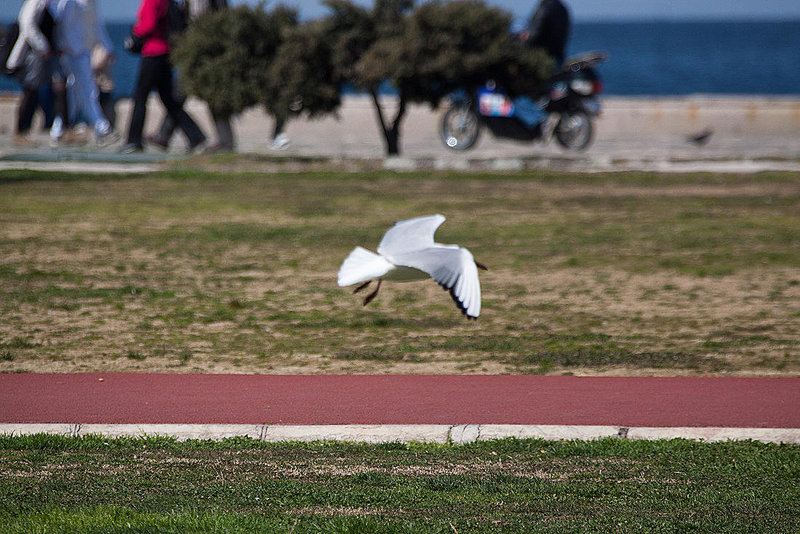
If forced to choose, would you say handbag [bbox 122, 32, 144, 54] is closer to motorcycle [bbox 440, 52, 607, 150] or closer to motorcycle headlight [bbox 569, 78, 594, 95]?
motorcycle [bbox 440, 52, 607, 150]

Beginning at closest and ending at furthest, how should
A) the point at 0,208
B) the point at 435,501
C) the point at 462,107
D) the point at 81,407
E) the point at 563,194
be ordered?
1. the point at 435,501
2. the point at 81,407
3. the point at 0,208
4. the point at 563,194
5. the point at 462,107

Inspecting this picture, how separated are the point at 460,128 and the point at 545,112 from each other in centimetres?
132

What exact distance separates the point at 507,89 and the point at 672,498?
12.5 metres

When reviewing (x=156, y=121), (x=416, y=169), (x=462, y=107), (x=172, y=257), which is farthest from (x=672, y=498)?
(x=156, y=121)

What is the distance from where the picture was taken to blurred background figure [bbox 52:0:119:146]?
53.6 ft

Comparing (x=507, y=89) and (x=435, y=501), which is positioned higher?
(x=507, y=89)

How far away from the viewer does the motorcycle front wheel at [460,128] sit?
58.0 ft

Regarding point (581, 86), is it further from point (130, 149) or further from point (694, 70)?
point (694, 70)

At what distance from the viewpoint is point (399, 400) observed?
227 inches

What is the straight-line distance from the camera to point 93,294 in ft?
27.3

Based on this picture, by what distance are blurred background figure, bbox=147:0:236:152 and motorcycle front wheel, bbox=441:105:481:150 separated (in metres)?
3.30

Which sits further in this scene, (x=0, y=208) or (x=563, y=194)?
(x=563, y=194)

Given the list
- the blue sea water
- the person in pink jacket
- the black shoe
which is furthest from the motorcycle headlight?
the blue sea water

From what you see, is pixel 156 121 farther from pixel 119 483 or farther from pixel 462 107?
pixel 119 483
